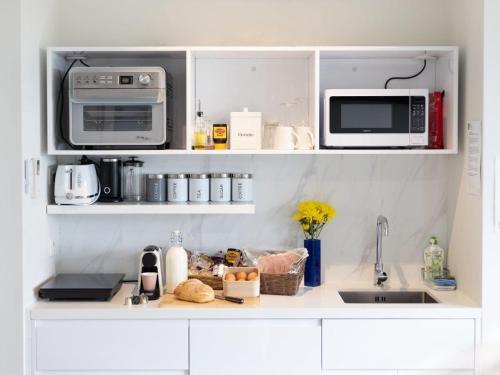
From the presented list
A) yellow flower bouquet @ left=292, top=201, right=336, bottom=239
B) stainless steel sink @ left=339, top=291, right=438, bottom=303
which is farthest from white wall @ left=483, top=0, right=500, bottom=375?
yellow flower bouquet @ left=292, top=201, right=336, bottom=239

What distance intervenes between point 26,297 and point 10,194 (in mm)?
451

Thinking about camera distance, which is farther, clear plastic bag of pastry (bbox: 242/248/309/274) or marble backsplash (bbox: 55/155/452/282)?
marble backsplash (bbox: 55/155/452/282)

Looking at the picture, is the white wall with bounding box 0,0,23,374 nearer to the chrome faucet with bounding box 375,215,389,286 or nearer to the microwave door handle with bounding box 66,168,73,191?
the microwave door handle with bounding box 66,168,73,191

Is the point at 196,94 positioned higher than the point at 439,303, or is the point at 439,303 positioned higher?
the point at 196,94

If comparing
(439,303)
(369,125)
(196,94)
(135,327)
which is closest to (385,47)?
(369,125)

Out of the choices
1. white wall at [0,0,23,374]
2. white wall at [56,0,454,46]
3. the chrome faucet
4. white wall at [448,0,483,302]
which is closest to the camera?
white wall at [0,0,23,374]

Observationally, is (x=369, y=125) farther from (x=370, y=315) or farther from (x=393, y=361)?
(x=393, y=361)

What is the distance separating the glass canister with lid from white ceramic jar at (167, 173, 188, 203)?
19 centimetres

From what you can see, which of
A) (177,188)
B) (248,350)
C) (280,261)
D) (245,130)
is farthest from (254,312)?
(245,130)

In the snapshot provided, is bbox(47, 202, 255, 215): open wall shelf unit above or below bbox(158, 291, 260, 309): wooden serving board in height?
above

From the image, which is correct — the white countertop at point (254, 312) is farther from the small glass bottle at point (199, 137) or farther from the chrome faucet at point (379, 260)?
the small glass bottle at point (199, 137)

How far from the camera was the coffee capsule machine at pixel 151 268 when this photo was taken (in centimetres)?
290

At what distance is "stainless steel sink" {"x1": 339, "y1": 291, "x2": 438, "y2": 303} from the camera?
311 centimetres

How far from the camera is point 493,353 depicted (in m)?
2.73
